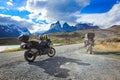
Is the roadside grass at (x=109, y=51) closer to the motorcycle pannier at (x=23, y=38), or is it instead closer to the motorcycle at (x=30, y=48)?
the motorcycle at (x=30, y=48)

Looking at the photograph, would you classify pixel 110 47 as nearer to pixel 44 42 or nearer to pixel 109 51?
pixel 109 51

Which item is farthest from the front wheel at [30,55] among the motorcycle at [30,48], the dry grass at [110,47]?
the dry grass at [110,47]

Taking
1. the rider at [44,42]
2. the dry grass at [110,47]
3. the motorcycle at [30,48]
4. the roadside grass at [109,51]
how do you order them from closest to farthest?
the motorcycle at [30,48] < the rider at [44,42] < the roadside grass at [109,51] < the dry grass at [110,47]

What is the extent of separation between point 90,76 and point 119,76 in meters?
1.92

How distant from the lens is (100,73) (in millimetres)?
13109

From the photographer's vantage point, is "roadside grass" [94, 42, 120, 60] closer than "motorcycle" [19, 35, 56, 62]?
No

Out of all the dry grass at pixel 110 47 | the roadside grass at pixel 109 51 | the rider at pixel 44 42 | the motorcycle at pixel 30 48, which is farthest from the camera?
the dry grass at pixel 110 47

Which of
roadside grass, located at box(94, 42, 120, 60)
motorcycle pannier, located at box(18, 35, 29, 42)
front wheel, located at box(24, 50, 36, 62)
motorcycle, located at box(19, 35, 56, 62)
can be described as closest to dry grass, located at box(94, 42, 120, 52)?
roadside grass, located at box(94, 42, 120, 60)

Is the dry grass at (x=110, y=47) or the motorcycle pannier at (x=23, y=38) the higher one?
the motorcycle pannier at (x=23, y=38)

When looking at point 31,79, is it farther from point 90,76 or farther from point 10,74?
point 90,76

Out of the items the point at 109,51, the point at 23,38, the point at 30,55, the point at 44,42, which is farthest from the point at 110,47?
the point at 23,38

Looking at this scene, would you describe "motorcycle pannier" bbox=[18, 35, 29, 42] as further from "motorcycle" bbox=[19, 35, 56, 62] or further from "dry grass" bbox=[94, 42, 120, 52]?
"dry grass" bbox=[94, 42, 120, 52]

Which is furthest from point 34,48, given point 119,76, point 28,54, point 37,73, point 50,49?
point 119,76

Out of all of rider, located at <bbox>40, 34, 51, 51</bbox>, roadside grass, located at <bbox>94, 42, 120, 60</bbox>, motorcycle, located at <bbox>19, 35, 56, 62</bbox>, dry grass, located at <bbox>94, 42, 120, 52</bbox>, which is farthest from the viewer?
dry grass, located at <bbox>94, 42, 120, 52</bbox>
